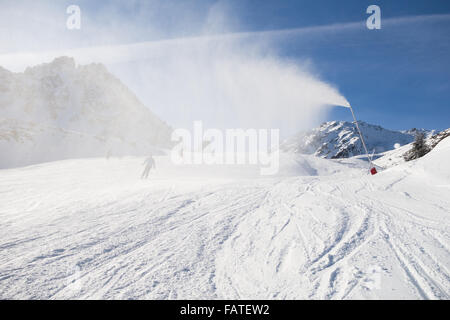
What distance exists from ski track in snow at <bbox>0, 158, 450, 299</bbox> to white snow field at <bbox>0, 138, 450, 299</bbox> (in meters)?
0.02

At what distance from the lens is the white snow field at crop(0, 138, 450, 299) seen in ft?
10.8

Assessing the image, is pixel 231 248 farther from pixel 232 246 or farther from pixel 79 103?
pixel 79 103

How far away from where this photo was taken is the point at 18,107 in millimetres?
120062

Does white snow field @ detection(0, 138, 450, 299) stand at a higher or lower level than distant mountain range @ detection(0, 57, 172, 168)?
lower

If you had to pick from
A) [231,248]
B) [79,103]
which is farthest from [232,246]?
[79,103]

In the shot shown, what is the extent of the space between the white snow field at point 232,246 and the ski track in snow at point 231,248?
2 centimetres

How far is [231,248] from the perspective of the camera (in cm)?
462

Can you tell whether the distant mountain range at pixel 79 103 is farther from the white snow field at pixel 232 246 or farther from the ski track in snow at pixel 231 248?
the ski track in snow at pixel 231 248

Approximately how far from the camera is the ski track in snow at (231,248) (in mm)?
3297

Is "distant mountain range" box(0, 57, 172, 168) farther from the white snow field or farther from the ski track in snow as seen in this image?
the ski track in snow

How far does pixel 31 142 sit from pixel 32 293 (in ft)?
138

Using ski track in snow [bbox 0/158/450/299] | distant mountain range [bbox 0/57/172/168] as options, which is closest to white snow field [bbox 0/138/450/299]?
ski track in snow [bbox 0/158/450/299]
